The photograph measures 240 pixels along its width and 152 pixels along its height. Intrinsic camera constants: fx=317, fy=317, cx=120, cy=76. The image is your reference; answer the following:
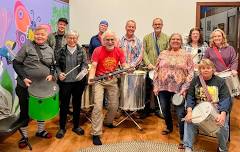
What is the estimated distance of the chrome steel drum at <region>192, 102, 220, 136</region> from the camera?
279 centimetres

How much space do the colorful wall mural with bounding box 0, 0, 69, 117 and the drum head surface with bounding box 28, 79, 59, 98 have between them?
0.36 meters

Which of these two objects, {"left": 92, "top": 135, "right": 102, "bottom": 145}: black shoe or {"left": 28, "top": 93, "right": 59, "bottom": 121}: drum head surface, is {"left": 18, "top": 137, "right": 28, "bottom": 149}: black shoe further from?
{"left": 92, "top": 135, "right": 102, "bottom": 145}: black shoe

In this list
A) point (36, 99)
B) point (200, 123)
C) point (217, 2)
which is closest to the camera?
point (200, 123)

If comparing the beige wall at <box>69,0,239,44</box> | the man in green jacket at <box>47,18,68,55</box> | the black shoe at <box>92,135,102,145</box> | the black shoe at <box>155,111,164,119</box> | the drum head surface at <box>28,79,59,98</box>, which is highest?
the beige wall at <box>69,0,239,44</box>

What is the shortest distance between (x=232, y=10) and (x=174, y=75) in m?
4.49

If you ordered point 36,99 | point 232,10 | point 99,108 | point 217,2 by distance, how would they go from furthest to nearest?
point 232,10 < point 217,2 < point 99,108 < point 36,99

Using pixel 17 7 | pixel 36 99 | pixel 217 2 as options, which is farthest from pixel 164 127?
pixel 217 2

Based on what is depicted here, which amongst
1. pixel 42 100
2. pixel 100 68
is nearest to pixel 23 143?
pixel 42 100

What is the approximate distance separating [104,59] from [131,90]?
0.55 meters

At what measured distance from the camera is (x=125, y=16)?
20.1ft

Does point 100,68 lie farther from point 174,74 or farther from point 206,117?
point 206,117

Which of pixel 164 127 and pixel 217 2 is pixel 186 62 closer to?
pixel 164 127

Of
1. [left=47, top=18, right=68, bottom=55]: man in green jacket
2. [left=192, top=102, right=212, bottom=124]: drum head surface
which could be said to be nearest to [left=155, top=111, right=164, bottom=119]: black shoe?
[left=192, top=102, right=212, bottom=124]: drum head surface

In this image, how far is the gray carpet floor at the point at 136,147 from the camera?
335cm
